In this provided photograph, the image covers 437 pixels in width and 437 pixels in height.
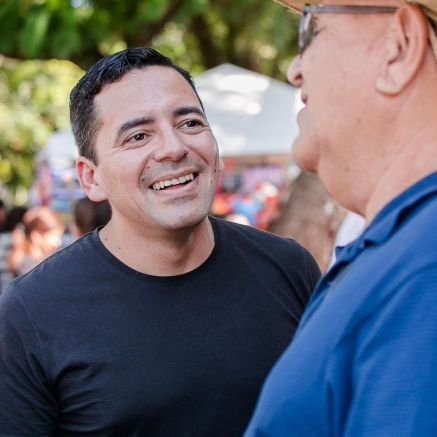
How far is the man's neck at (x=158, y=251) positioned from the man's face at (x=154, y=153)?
34 mm

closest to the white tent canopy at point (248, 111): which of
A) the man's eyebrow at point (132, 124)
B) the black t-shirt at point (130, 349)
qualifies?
the man's eyebrow at point (132, 124)

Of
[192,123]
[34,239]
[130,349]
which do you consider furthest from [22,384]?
[34,239]

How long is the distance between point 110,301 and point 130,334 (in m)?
0.12

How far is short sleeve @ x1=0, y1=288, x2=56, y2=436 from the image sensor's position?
7.36 ft

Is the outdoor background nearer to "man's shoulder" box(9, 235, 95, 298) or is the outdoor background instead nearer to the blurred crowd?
the blurred crowd

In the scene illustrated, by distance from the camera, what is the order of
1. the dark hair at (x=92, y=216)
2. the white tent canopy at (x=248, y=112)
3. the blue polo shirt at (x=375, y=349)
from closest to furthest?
the blue polo shirt at (x=375, y=349) → the dark hair at (x=92, y=216) → the white tent canopy at (x=248, y=112)

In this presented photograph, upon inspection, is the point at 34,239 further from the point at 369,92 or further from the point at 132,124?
the point at 369,92

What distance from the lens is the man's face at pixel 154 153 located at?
95.4 inches

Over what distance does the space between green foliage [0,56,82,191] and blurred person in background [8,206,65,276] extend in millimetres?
11000

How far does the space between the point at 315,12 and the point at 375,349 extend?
2.02 ft

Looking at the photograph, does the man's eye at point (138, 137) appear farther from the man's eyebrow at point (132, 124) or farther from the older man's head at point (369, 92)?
the older man's head at point (369, 92)

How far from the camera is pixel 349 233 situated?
4.36 meters

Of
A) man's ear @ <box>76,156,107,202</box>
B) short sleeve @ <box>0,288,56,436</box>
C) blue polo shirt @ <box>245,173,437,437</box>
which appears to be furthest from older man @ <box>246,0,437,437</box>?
man's ear @ <box>76,156,107,202</box>

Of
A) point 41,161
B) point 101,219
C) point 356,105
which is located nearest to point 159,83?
point 356,105
